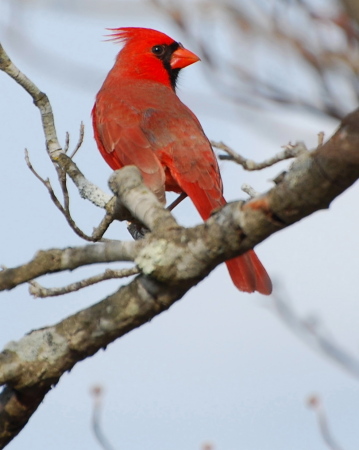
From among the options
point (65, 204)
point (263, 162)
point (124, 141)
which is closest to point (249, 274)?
point (263, 162)

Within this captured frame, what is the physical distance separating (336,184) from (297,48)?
20.7 inches

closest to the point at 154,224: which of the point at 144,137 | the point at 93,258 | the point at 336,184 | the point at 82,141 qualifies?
the point at 93,258

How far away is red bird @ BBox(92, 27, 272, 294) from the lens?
3.94 m

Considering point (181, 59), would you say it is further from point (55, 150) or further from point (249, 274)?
point (249, 274)

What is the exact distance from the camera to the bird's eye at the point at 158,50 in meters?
5.19

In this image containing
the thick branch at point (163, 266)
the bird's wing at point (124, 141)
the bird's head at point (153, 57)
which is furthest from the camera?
the bird's head at point (153, 57)

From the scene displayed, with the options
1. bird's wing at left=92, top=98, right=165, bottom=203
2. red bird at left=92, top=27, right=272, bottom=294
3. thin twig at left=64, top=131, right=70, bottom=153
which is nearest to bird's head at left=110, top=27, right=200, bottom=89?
red bird at left=92, top=27, right=272, bottom=294

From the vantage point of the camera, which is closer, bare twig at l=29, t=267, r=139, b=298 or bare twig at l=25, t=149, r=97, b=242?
bare twig at l=29, t=267, r=139, b=298

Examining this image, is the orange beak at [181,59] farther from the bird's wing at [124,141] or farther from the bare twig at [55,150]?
the bare twig at [55,150]

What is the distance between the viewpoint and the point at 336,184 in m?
1.74

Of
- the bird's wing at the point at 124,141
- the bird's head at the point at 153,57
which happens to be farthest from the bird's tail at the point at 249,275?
the bird's head at the point at 153,57

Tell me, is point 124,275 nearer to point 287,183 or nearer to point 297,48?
point 287,183

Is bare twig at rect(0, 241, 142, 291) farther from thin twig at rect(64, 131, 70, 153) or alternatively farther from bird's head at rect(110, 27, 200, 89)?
bird's head at rect(110, 27, 200, 89)

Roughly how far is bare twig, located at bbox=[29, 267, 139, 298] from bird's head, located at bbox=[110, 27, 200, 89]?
103 inches
